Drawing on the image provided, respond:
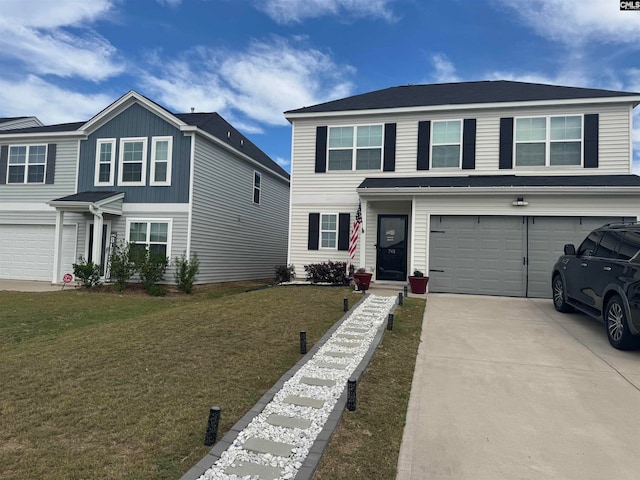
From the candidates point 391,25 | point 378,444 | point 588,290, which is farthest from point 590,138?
point 378,444

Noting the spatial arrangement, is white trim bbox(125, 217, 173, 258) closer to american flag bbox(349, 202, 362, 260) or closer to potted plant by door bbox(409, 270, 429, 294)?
american flag bbox(349, 202, 362, 260)

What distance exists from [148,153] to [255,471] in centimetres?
1340

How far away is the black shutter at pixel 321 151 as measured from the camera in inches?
517

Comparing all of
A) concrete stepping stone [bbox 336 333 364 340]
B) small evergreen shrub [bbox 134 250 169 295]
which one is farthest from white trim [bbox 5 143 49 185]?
concrete stepping stone [bbox 336 333 364 340]

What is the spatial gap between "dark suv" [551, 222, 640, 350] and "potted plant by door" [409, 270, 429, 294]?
10.7 feet

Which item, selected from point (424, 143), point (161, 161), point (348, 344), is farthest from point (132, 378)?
point (161, 161)

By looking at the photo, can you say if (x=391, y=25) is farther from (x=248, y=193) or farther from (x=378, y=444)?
(x=378, y=444)

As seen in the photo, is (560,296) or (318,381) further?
(560,296)

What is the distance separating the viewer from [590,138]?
11367 millimetres

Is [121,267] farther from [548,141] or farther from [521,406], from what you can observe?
[548,141]

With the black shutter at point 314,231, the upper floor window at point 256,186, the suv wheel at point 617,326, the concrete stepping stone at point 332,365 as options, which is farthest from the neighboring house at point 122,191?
the suv wheel at point 617,326

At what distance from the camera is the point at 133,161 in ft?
46.5

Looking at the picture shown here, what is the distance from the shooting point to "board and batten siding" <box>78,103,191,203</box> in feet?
44.6

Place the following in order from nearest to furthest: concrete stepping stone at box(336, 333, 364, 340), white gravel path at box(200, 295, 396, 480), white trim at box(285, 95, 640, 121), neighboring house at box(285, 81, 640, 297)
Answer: white gravel path at box(200, 295, 396, 480), concrete stepping stone at box(336, 333, 364, 340), neighboring house at box(285, 81, 640, 297), white trim at box(285, 95, 640, 121)
